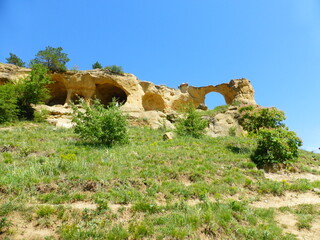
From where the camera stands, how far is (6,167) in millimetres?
6176

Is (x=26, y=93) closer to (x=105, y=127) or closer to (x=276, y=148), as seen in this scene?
(x=105, y=127)

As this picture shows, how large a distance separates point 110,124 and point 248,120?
390 inches

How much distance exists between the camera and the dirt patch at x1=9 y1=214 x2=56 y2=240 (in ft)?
11.7

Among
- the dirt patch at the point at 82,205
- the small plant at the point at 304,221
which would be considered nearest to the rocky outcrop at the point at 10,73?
the dirt patch at the point at 82,205

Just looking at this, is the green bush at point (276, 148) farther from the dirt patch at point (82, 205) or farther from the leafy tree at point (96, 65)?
the leafy tree at point (96, 65)

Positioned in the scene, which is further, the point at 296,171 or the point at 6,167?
the point at 296,171

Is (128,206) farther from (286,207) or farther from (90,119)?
(90,119)

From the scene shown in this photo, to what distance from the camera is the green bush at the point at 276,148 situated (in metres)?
9.29

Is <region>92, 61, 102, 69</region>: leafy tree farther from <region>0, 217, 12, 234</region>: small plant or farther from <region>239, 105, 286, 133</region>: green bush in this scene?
<region>0, 217, 12, 234</region>: small plant

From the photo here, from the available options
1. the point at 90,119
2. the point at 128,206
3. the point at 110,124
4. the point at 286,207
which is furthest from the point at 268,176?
the point at 90,119

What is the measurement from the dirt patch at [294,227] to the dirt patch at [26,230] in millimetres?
4909

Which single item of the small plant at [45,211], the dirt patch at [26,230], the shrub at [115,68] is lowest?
the dirt patch at [26,230]

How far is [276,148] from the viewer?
941 cm

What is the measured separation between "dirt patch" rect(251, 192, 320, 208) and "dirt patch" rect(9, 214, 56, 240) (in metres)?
5.14
